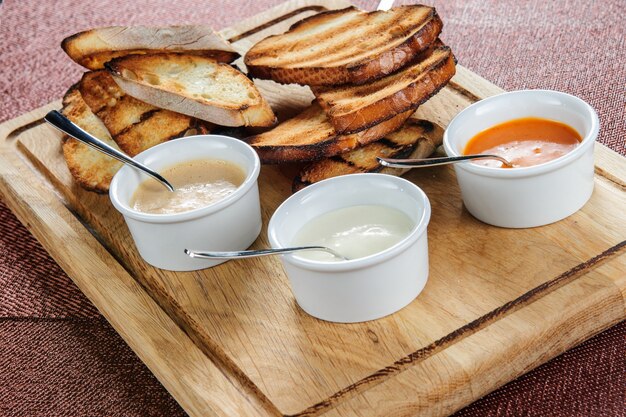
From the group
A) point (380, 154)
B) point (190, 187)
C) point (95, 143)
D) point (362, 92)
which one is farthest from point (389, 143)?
point (95, 143)

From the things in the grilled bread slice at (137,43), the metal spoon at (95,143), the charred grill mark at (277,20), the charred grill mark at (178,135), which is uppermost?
the grilled bread slice at (137,43)

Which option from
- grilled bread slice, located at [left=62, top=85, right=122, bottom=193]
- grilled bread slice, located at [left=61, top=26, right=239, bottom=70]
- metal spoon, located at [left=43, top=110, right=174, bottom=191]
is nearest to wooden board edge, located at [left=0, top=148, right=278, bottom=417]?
grilled bread slice, located at [left=62, top=85, right=122, bottom=193]

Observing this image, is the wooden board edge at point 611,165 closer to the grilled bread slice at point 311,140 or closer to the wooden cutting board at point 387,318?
the wooden cutting board at point 387,318

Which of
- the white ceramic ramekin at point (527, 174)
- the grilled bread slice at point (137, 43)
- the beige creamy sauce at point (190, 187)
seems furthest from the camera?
the grilled bread slice at point (137, 43)

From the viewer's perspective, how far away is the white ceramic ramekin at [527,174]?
204 centimetres

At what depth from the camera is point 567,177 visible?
6.75 feet

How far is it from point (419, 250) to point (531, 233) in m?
0.32

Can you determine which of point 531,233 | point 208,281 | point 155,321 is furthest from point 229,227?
point 531,233

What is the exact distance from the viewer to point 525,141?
7.09 feet

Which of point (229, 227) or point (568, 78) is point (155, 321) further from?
point (568, 78)

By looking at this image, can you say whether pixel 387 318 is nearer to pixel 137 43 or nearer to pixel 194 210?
pixel 194 210

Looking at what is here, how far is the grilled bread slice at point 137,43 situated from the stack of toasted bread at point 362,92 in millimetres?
139

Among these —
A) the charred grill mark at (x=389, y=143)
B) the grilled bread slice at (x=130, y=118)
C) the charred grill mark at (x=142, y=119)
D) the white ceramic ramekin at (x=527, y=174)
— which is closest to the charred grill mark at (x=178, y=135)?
the grilled bread slice at (x=130, y=118)

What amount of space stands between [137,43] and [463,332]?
4.12ft
